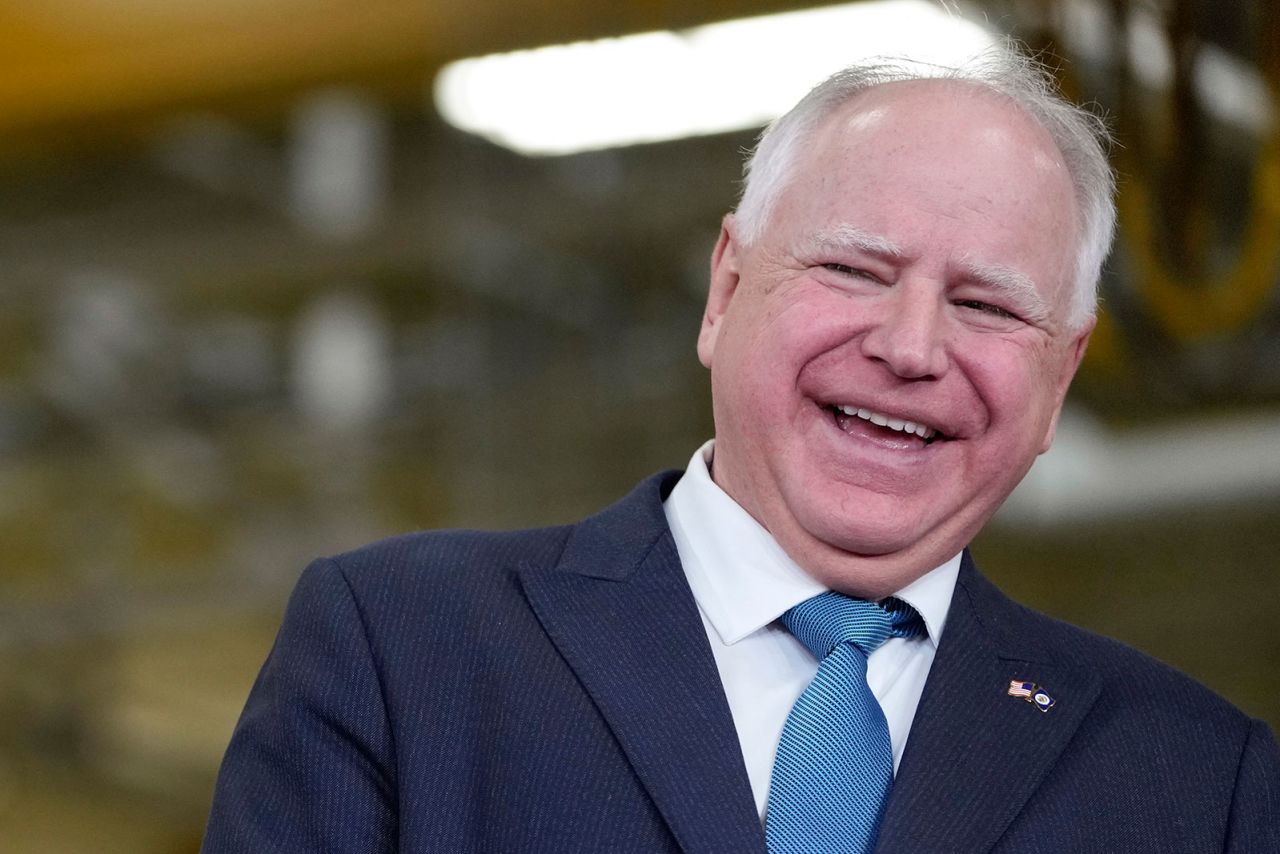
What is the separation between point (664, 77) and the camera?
5.85 meters

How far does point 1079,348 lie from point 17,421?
8.75m

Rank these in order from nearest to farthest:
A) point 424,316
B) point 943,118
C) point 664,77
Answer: point 943,118
point 664,77
point 424,316

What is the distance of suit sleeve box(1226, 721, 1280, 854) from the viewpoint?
1.70m

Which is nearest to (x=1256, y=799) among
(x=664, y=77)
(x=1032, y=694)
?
(x=1032, y=694)

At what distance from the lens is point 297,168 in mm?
8055

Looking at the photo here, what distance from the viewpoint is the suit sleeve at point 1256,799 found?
1.70 metres

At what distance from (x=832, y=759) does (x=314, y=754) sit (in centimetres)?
46

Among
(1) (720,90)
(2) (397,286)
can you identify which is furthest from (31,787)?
(1) (720,90)

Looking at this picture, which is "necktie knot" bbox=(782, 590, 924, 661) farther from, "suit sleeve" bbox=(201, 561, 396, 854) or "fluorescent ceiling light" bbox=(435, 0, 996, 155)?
"fluorescent ceiling light" bbox=(435, 0, 996, 155)

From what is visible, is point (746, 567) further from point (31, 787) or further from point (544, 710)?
point (31, 787)

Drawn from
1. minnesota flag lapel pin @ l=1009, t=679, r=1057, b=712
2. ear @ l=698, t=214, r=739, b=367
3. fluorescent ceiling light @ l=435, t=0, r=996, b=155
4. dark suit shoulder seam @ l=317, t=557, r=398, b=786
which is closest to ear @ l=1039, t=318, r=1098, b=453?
Answer: minnesota flag lapel pin @ l=1009, t=679, r=1057, b=712

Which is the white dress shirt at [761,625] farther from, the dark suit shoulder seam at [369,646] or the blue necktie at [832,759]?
the dark suit shoulder seam at [369,646]

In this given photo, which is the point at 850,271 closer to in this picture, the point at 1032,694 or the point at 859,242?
the point at 859,242

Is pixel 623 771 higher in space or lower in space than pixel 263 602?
higher
